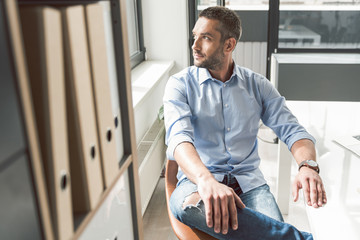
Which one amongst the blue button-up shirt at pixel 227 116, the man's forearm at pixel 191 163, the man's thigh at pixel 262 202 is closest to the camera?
the man's forearm at pixel 191 163

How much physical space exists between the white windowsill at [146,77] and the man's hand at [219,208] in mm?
782

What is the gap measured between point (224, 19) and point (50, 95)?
1.35m

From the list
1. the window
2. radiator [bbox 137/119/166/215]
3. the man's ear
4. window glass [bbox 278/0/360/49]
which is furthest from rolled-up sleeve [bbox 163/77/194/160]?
window glass [bbox 278/0/360/49]

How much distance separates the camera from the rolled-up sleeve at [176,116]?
1.47 metres

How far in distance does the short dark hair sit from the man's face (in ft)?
0.07

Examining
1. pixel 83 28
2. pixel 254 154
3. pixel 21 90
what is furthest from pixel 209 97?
pixel 21 90

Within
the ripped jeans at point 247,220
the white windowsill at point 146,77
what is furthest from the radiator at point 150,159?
the ripped jeans at point 247,220

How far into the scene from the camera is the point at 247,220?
124cm

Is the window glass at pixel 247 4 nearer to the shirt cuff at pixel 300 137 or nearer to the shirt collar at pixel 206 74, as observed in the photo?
the shirt collar at pixel 206 74

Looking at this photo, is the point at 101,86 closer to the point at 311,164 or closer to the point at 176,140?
the point at 176,140

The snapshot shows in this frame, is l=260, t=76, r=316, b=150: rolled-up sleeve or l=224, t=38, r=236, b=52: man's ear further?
l=224, t=38, r=236, b=52: man's ear

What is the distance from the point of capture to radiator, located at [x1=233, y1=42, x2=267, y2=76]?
4.32 meters

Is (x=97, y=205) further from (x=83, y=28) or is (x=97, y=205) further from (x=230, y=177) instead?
(x=230, y=177)

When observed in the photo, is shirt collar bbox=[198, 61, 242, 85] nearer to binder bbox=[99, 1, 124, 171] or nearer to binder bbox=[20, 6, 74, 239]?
binder bbox=[99, 1, 124, 171]
